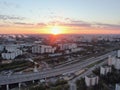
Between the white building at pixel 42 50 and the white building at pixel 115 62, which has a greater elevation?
the white building at pixel 115 62

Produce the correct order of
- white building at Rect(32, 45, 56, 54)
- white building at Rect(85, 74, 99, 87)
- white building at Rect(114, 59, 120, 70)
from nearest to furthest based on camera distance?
white building at Rect(85, 74, 99, 87) → white building at Rect(114, 59, 120, 70) → white building at Rect(32, 45, 56, 54)

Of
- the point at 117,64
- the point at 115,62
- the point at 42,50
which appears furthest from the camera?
the point at 42,50

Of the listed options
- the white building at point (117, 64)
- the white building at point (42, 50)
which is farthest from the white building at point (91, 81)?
the white building at point (42, 50)

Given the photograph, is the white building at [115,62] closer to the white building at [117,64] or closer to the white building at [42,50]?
the white building at [117,64]

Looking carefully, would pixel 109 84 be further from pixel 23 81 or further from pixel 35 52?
pixel 35 52

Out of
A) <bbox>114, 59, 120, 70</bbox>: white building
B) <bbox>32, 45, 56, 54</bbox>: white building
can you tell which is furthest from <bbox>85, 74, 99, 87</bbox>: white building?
<bbox>32, 45, 56, 54</bbox>: white building

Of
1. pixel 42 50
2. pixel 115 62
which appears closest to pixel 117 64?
pixel 115 62

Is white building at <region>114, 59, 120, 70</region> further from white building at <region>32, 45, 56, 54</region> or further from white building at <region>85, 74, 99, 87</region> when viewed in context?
white building at <region>32, 45, 56, 54</region>

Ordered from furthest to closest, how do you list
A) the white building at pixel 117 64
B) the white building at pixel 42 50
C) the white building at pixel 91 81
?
the white building at pixel 42 50, the white building at pixel 117 64, the white building at pixel 91 81

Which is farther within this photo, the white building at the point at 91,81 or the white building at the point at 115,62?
the white building at the point at 115,62

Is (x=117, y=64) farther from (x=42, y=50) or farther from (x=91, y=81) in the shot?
(x=42, y=50)

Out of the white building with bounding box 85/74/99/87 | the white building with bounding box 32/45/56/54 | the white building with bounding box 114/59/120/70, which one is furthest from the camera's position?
the white building with bounding box 32/45/56/54
